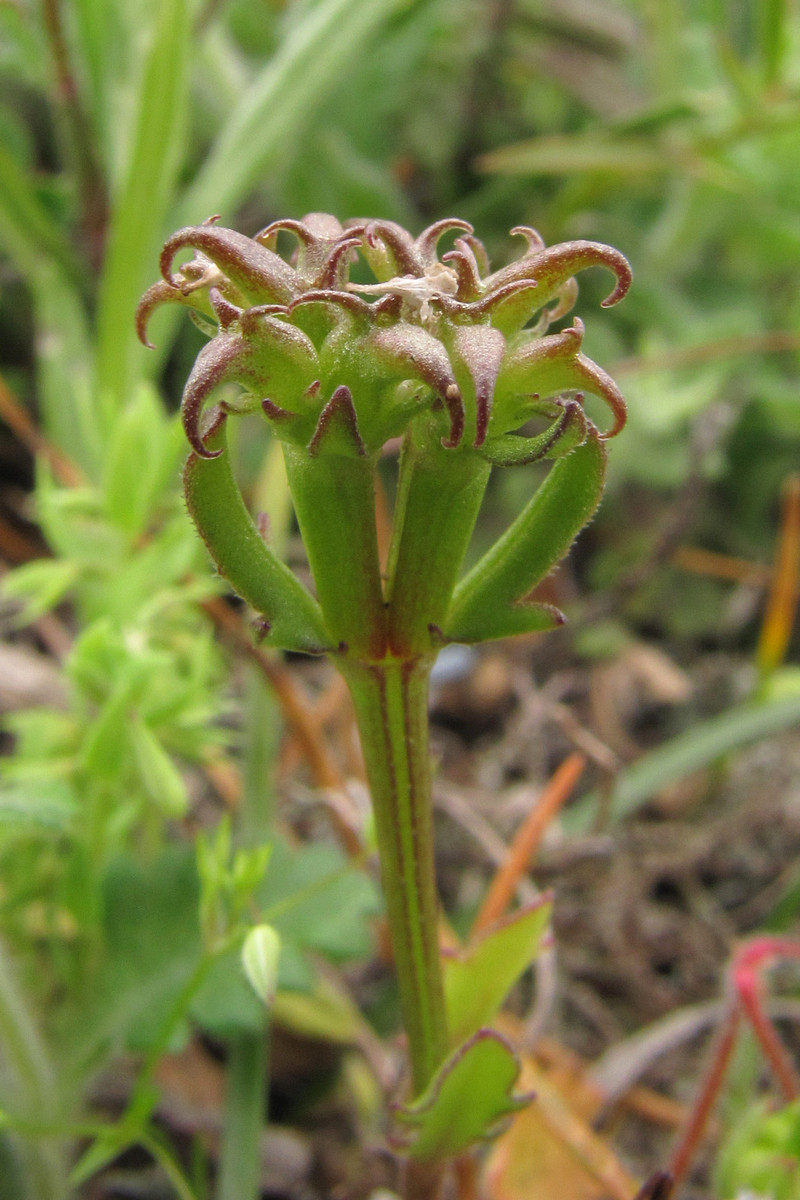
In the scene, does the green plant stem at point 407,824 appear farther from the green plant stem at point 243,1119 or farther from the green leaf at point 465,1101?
the green plant stem at point 243,1119

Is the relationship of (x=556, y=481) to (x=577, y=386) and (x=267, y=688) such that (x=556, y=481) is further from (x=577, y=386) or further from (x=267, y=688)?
(x=267, y=688)

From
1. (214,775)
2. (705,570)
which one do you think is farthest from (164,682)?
(705,570)

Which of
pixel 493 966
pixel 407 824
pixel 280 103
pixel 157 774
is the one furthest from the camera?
pixel 280 103

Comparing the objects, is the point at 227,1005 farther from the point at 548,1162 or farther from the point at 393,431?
the point at 393,431

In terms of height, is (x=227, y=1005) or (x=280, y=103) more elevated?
(x=280, y=103)

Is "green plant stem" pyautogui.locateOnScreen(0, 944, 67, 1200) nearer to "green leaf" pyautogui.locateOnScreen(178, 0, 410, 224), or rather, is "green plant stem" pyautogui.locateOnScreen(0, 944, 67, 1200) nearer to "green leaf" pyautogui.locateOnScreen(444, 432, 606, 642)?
"green leaf" pyautogui.locateOnScreen(444, 432, 606, 642)

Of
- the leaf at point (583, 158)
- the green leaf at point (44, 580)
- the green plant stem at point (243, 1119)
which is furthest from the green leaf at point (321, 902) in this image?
the leaf at point (583, 158)

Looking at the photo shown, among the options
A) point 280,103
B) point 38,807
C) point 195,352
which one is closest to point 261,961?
point 38,807
